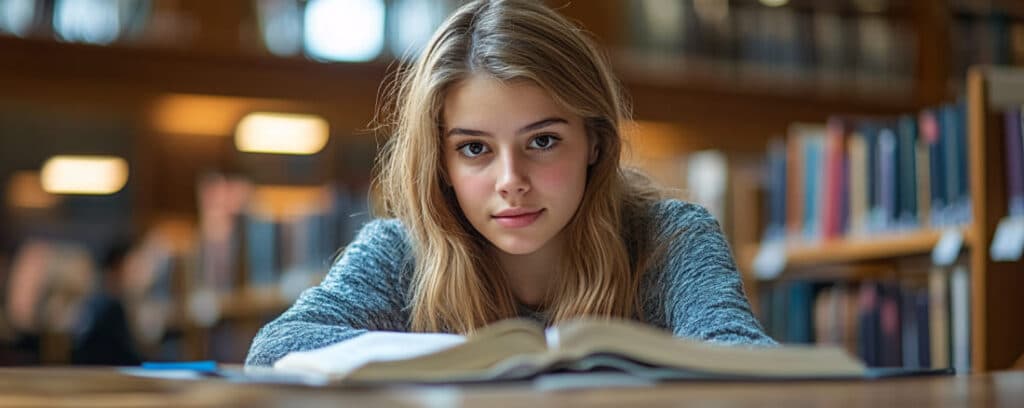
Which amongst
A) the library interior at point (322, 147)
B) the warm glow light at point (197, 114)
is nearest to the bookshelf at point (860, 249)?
the library interior at point (322, 147)

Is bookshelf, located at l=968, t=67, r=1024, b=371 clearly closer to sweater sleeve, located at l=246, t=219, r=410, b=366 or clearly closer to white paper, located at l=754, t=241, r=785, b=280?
white paper, located at l=754, t=241, r=785, b=280

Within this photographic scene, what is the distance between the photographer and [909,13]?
16.6 feet

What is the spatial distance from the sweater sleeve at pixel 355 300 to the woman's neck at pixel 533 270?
0.14 m

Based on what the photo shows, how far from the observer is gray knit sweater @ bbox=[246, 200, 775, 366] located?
4.27ft

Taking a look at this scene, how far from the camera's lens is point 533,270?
1586 mm

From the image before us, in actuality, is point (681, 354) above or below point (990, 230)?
below

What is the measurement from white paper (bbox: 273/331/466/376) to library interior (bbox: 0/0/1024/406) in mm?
1871

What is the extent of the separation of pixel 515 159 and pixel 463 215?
21 centimetres

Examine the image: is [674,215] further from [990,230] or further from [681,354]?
[990,230]

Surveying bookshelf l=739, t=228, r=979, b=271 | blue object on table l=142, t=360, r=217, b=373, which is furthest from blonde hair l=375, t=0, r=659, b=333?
bookshelf l=739, t=228, r=979, b=271

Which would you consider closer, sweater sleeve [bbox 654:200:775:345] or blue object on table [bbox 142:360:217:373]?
blue object on table [bbox 142:360:217:373]

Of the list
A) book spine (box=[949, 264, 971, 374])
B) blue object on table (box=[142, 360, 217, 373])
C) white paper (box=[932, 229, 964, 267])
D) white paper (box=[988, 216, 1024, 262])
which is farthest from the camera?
book spine (box=[949, 264, 971, 374])

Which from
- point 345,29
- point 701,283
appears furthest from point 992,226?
point 345,29

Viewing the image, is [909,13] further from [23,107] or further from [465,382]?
[465,382]
